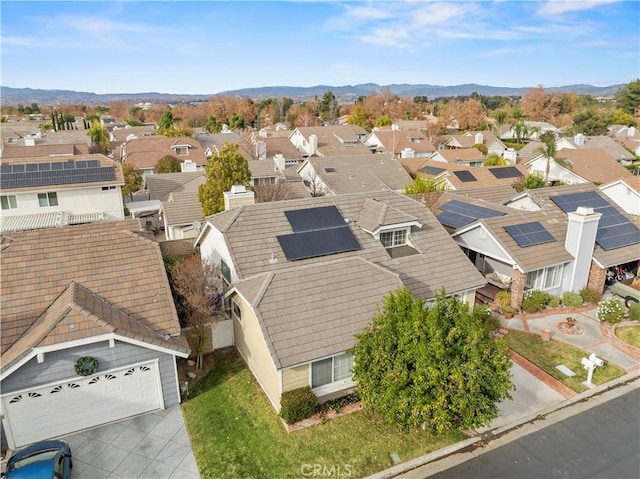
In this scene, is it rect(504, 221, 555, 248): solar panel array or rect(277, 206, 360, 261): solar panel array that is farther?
rect(504, 221, 555, 248): solar panel array

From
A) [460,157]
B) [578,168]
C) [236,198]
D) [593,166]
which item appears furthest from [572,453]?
[460,157]

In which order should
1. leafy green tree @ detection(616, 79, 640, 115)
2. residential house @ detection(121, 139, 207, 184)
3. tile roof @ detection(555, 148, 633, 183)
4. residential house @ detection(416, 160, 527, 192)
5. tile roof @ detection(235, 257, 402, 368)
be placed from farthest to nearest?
leafy green tree @ detection(616, 79, 640, 115), residential house @ detection(121, 139, 207, 184), tile roof @ detection(555, 148, 633, 183), residential house @ detection(416, 160, 527, 192), tile roof @ detection(235, 257, 402, 368)

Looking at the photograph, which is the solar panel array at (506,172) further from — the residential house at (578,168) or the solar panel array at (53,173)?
the solar panel array at (53,173)

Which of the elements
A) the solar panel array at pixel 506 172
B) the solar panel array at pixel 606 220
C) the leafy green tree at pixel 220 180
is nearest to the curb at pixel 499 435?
the solar panel array at pixel 606 220

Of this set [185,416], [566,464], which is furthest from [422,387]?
[185,416]

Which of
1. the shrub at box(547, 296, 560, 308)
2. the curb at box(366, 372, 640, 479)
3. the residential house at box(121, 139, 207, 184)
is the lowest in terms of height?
the curb at box(366, 372, 640, 479)

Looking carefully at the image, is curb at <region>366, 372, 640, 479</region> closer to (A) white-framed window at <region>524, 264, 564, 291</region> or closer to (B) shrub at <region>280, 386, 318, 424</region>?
(B) shrub at <region>280, 386, 318, 424</region>

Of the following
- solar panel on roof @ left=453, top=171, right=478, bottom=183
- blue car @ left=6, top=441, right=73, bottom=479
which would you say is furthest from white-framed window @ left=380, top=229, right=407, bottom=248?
solar panel on roof @ left=453, top=171, right=478, bottom=183
